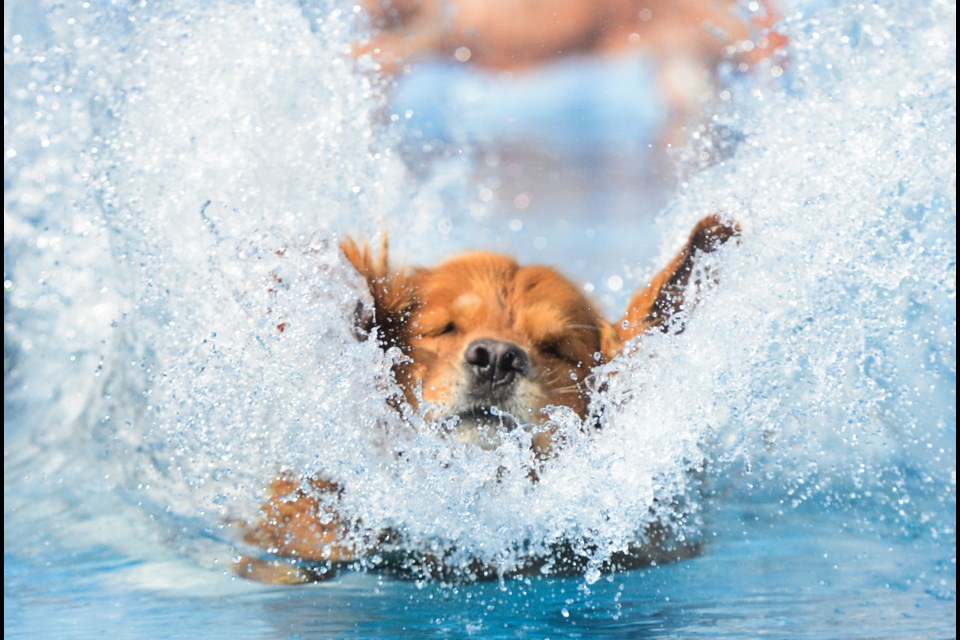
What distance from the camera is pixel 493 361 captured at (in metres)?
3.95

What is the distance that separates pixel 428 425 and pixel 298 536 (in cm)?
70

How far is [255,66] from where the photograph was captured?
511cm

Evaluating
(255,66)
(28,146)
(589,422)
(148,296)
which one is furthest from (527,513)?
(28,146)

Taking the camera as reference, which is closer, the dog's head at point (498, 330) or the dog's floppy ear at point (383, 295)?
the dog's head at point (498, 330)

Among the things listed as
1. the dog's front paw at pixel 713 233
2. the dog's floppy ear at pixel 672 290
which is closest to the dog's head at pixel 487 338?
the dog's floppy ear at pixel 672 290

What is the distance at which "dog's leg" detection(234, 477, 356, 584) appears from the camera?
386 centimetres

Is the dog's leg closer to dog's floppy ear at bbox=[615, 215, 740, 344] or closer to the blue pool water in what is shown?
the blue pool water

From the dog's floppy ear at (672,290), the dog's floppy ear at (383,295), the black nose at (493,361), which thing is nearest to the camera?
the black nose at (493,361)

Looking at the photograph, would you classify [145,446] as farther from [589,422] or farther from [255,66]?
[589,422]

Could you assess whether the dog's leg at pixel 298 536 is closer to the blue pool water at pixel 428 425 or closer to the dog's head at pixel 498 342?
the blue pool water at pixel 428 425

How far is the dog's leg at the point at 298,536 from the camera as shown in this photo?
12.7 feet

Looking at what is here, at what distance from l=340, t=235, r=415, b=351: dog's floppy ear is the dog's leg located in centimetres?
67

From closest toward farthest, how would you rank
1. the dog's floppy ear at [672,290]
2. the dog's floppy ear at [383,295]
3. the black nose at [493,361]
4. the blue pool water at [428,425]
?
the blue pool water at [428,425], the black nose at [493,361], the dog's floppy ear at [672,290], the dog's floppy ear at [383,295]

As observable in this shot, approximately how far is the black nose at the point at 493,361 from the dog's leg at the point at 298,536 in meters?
0.74
